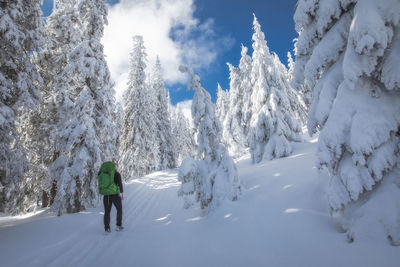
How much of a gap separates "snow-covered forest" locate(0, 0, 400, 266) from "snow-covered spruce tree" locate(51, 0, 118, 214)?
0.05m

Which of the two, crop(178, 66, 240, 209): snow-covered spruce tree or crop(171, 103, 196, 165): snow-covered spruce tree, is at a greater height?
crop(171, 103, 196, 165): snow-covered spruce tree

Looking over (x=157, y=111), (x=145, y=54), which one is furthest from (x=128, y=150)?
(x=145, y=54)

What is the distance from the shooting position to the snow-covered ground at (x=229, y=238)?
3976 mm

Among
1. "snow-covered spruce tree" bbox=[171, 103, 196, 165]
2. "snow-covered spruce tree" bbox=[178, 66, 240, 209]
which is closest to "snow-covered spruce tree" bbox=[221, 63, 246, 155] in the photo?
"snow-covered spruce tree" bbox=[171, 103, 196, 165]

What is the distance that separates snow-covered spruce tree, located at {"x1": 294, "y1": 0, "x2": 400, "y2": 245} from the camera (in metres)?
3.74

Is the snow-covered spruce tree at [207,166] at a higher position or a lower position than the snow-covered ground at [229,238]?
higher

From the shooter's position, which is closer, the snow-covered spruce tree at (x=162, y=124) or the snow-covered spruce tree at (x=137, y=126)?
the snow-covered spruce tree at (x=137, y=126)

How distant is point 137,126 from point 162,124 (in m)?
7.92

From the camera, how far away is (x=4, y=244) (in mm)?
5594

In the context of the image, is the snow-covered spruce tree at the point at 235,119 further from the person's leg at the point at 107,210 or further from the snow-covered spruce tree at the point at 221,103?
the person's leg at the point at 107,210

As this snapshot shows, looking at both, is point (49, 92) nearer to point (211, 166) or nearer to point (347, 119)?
point (211, 166)

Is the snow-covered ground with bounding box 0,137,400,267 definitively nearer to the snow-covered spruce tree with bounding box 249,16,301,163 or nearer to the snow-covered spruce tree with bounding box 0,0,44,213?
the snow-covered spruce tree with bounding box 0,0,44,213

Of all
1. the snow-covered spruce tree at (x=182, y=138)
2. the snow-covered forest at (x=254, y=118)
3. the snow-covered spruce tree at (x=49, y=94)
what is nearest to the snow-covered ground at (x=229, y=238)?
the snow-covered forest at (x=254, y=118)

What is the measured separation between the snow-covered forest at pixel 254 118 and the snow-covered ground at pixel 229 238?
0.69 ft
